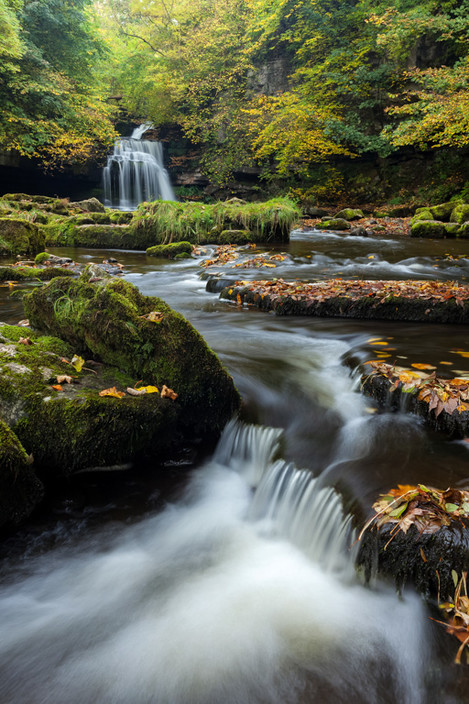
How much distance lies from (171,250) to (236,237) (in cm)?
243

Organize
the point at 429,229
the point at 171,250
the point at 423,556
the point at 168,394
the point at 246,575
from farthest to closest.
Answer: the point at 429,229, the point at 171,250, the point at 168,394, the point at 246,575, the point at 423,556

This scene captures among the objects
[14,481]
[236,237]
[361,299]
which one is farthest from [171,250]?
[14,481]

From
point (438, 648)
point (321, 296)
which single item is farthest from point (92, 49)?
point (438, 648)

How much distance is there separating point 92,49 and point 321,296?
2398 cm

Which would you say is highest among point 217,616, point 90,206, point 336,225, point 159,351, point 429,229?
point 90,206

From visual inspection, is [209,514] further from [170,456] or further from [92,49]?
[92,49]

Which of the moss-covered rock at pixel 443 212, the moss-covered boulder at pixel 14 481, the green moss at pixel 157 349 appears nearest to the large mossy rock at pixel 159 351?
the green moss at pixel 157 349

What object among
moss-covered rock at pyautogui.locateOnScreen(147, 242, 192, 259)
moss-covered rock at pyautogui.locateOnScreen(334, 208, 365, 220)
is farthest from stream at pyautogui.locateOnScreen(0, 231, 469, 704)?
moss-covered rock at pyautogui.locateOnScreen(334, 208, 365, 220)

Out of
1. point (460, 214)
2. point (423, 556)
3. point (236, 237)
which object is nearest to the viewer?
point (423, 556)

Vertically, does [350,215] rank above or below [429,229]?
above

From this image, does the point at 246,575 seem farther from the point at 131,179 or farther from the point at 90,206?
the point at 131,179

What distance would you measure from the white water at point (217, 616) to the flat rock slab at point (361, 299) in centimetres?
358

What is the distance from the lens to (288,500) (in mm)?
2914

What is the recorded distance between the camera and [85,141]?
2273 cm
